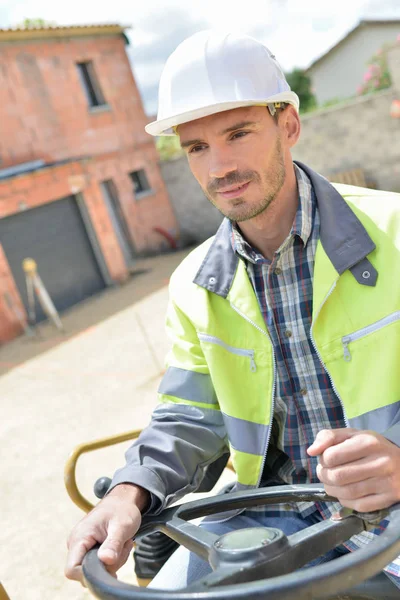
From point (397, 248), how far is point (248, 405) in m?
0.58

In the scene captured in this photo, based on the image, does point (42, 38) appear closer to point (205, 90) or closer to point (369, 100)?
point (369, 100)

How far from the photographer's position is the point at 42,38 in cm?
1611

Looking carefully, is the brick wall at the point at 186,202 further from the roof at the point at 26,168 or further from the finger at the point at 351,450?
the finger at the point at 351,450

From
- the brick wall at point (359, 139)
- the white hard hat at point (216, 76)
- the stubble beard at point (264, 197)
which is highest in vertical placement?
the white hard hat at point (216, 76)

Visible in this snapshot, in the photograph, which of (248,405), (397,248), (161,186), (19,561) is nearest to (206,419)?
(248,405)

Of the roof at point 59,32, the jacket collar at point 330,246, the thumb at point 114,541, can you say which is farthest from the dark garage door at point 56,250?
the thumb at point 114,541

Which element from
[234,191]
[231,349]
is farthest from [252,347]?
[234,191]

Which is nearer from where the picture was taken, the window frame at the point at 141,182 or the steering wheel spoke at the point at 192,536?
the steering wheel spoke at the point at 192,536

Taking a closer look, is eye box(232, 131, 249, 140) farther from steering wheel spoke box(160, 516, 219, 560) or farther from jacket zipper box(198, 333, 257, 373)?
steering wheel spoke box(160, 516, 219, 560)

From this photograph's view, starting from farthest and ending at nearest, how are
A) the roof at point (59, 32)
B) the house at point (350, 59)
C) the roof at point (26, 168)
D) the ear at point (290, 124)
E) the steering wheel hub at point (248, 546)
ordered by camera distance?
the house at point (350, 59), the roof at point (59, 32), the roof at point (26, 168), the ear at point (290, 124), the steering wheel hub at point (248, 546)

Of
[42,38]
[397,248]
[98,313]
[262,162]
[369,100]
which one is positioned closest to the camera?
[397,248]

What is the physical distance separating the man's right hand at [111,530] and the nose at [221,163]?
0.84 m

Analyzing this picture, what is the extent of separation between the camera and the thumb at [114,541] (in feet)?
4.66

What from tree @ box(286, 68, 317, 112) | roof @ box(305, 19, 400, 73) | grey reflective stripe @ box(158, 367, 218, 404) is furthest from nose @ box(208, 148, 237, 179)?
tree @ box(286, 68, 317, 112)
